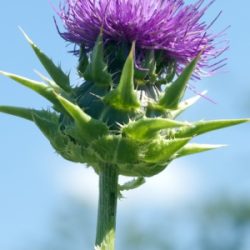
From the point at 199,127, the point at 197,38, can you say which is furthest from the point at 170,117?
the point at 197,38

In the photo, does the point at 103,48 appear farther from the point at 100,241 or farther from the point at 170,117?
the point at 100,241

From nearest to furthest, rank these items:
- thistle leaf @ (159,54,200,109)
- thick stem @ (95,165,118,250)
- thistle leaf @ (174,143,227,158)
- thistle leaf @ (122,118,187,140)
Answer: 1. thistle leaf @ (122,118,187,140)
2. thistle leaf @ (159,54,200,109)
3. thick stem @ (95,165,118,250)
4. thistle leaf @ (174,143,227,158)

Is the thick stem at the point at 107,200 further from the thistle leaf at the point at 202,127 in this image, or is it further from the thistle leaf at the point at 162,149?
the thistle leaf at the point at 202,127

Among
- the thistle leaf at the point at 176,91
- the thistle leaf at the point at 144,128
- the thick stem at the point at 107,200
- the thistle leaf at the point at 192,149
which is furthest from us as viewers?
the thistle leaf at the point at 192,149

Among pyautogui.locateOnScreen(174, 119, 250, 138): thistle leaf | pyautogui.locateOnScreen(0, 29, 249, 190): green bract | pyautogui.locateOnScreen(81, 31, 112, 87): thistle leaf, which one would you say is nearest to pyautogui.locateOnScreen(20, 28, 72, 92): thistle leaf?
pyautogui.locateOnScreen(0, 29, 249, 190): green bract

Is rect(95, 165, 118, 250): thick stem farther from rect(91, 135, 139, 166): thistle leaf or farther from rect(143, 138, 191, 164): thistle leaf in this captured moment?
rect(143, 138, 191, 164): thistle leaf

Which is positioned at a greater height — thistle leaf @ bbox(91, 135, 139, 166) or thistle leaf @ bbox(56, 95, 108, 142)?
thistle leaf @ bbox(56, 95, 108, 142)

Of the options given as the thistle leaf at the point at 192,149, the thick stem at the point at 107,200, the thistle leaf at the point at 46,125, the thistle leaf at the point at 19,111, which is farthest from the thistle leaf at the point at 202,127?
the thistle leaf at the point at 19,111
